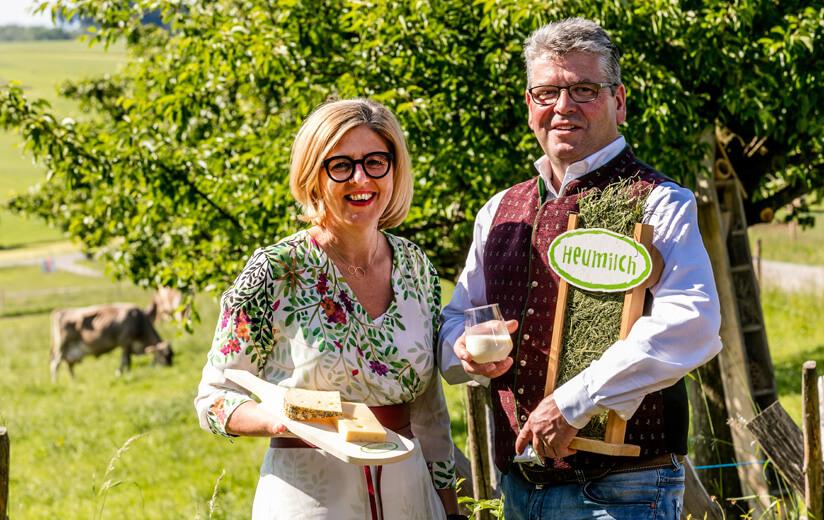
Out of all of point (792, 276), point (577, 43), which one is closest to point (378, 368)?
point (577, 43)

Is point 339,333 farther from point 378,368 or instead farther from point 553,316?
point 553,316

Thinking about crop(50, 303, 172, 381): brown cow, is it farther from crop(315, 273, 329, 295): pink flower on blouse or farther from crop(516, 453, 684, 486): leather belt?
crop(516, 453, 684, 486): leather belt

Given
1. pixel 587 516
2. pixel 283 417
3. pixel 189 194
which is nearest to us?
pixel 283 417

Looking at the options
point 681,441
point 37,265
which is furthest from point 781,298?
point 37,265

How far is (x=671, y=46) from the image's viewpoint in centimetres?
474

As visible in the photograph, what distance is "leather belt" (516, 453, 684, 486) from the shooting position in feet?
7.41

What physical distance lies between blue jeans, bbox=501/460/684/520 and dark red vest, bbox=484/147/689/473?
0.06m

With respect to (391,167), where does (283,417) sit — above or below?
below

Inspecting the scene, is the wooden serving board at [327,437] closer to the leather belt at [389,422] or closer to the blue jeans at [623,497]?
the leather belt at [389,422]

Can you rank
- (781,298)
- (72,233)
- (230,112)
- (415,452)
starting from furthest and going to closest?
(781,298)
(72,233)
(230,112)
(415,452)

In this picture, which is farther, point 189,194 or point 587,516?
point 189,194

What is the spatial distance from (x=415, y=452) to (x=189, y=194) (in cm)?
370

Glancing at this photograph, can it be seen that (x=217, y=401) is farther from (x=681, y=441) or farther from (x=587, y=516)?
(x=681, y=441)

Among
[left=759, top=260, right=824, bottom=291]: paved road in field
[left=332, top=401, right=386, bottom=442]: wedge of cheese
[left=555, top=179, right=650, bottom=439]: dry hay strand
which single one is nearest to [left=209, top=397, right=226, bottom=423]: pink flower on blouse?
[left=332, top=401, right=386, bottom=442]: wedge of cheese
